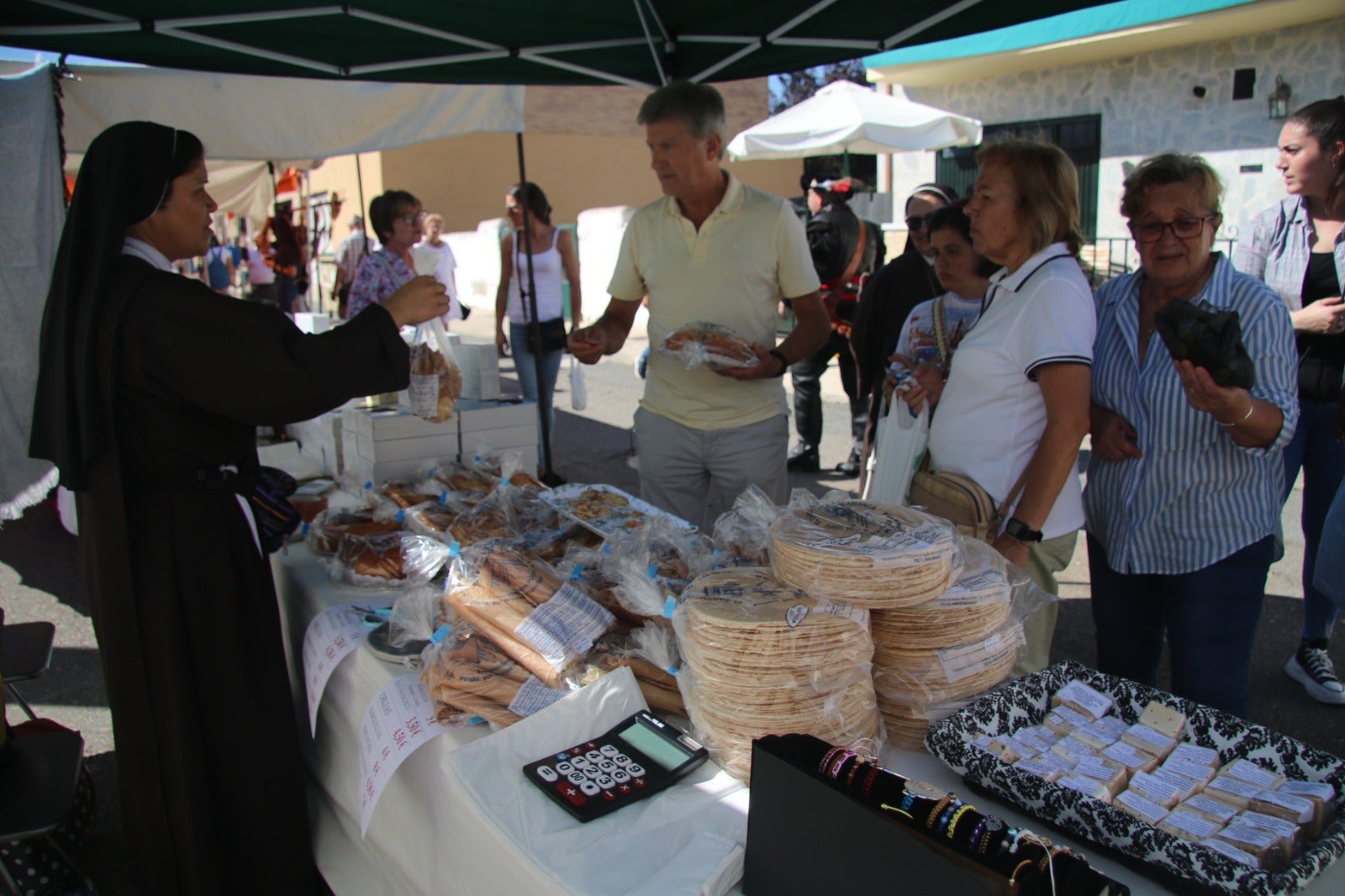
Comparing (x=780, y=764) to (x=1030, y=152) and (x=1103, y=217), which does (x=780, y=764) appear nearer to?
(x=1030, y=152)

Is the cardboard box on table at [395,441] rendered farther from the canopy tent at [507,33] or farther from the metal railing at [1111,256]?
the metal railing at [1111,256]

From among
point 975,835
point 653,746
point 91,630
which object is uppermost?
point 975,835

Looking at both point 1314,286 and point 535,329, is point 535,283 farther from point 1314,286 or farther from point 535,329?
point 1314,286

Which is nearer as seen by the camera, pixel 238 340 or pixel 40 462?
pixel 238 340

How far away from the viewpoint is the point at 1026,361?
2.14 m

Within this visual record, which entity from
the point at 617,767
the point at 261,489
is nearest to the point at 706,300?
the point at 261,489

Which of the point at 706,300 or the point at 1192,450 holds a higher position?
the point at 706,300

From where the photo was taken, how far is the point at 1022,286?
2.17m

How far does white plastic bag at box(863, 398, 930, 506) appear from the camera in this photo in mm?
2447

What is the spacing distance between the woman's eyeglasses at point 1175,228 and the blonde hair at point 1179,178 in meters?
0.04

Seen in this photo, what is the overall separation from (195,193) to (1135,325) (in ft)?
8.02

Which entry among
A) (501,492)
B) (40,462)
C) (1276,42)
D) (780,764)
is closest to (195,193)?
(501,492)

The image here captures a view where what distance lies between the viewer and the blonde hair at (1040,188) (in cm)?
218

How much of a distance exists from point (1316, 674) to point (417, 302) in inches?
146
